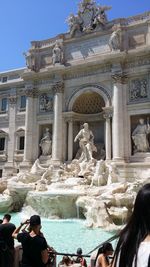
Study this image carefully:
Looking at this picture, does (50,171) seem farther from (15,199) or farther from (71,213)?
(71,213)

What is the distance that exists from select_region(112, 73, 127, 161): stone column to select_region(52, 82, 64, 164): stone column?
16.5ft

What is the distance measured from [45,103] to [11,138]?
215 inches

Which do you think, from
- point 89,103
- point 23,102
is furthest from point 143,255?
point 23,102

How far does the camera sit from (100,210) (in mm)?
12008

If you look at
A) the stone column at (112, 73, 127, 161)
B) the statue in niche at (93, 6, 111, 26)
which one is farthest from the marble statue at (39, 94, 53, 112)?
the statue in niche at (93, 6, 111, 26)

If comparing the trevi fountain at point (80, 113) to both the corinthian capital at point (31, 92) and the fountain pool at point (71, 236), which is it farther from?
Result: the fountain pool at point (71, 236)

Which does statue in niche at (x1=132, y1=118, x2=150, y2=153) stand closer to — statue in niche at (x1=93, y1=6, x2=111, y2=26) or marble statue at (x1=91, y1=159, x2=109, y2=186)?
marble statue at (x1=91, y1=159, x2=109, y2=186)

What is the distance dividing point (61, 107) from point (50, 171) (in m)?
6.39

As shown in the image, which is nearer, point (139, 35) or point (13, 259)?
point (13, 259)

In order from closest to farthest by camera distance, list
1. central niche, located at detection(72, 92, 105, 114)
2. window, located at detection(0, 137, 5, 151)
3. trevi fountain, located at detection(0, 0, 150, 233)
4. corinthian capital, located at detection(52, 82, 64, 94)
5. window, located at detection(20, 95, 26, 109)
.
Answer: trevi fountain, located at detection(0, 0, 150, 233)
central niche, located at detection(72, 92, 105, 114)
corinthian capital, located at detection(52, 82, 64, 94)
window, located at detection(20, 95, 26, 109)
window, located at detection(0, 137, 5, 151)

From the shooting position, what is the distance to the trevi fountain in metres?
19.5

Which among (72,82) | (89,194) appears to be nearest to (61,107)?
(72,82)

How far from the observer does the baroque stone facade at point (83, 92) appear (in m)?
21.7

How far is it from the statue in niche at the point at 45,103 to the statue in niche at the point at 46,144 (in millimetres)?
2066
